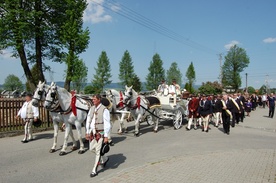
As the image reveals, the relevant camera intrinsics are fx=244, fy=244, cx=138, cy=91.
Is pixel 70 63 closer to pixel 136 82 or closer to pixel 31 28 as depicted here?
pixel 31 28

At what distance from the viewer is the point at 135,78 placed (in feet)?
186

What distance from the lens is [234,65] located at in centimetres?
6588

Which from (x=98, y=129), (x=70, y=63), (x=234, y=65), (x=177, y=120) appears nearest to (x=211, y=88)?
(x=234, y=65)

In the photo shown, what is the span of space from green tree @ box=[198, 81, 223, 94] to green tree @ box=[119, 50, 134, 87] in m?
16.8

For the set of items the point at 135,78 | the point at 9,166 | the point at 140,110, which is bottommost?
the point at 9,166

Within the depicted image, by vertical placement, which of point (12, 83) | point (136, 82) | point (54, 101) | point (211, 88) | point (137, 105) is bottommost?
point (137, 105)

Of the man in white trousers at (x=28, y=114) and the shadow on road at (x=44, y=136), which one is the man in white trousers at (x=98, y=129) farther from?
the shadow on road at (x=44, y=136)

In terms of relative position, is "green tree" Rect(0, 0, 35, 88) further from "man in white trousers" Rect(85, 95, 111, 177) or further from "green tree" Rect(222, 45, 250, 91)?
"green tree" Rect(222, 45, 250, 91)

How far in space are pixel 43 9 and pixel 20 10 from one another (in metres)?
2.43

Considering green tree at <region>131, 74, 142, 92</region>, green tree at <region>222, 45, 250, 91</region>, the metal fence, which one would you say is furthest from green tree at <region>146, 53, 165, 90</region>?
the metal fence

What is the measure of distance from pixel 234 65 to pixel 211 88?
19.5 meters

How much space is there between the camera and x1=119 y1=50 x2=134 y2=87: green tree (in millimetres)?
57969

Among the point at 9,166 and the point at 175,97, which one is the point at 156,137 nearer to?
the point at 175,97


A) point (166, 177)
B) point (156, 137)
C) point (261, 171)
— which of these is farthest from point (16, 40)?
point (261, 171)
